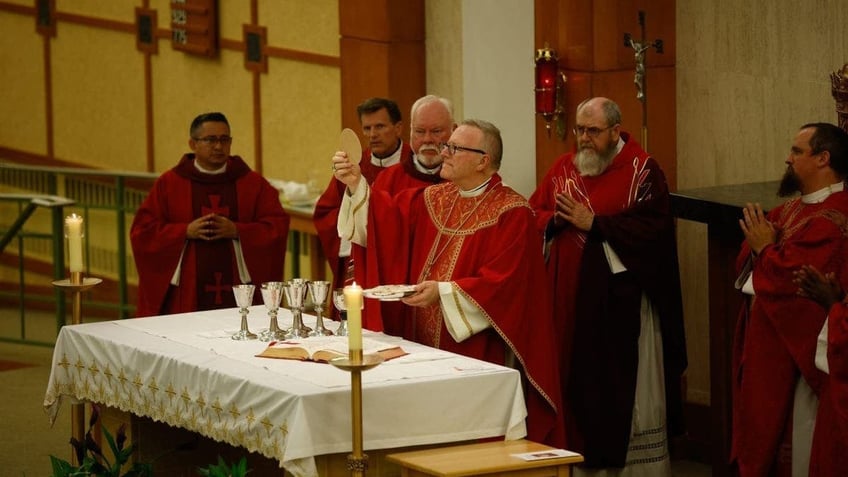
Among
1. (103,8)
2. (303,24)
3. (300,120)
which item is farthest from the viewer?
(103,8)

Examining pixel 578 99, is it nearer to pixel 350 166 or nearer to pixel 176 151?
pixel 350 166

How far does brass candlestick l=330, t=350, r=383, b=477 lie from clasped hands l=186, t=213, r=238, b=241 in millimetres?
3113

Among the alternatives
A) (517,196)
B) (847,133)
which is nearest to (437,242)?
(517,196)

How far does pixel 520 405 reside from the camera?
5.48 metres

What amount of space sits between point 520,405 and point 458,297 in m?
0.73

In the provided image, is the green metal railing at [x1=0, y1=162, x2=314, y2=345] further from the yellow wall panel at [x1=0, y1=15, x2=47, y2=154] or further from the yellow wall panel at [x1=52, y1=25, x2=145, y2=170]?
the yellow wall panel at [x1=0, y1=15, x2=47, y2=154]

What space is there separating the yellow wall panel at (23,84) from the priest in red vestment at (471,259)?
8013 millimetres

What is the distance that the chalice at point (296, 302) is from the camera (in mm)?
6043

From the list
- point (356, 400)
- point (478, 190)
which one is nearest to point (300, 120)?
point (478, 190)

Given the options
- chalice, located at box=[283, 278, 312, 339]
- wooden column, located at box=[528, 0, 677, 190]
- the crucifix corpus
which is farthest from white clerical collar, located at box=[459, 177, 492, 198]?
wooden column, located at box=[528, 0, 677, 190]

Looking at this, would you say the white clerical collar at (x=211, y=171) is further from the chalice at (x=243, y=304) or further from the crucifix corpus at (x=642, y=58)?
the crucifix corpus at (x=642, y=58)

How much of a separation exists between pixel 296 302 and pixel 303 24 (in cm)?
563

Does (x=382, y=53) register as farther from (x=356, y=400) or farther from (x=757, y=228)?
(x=356, y=400)

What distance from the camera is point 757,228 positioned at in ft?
20.5
